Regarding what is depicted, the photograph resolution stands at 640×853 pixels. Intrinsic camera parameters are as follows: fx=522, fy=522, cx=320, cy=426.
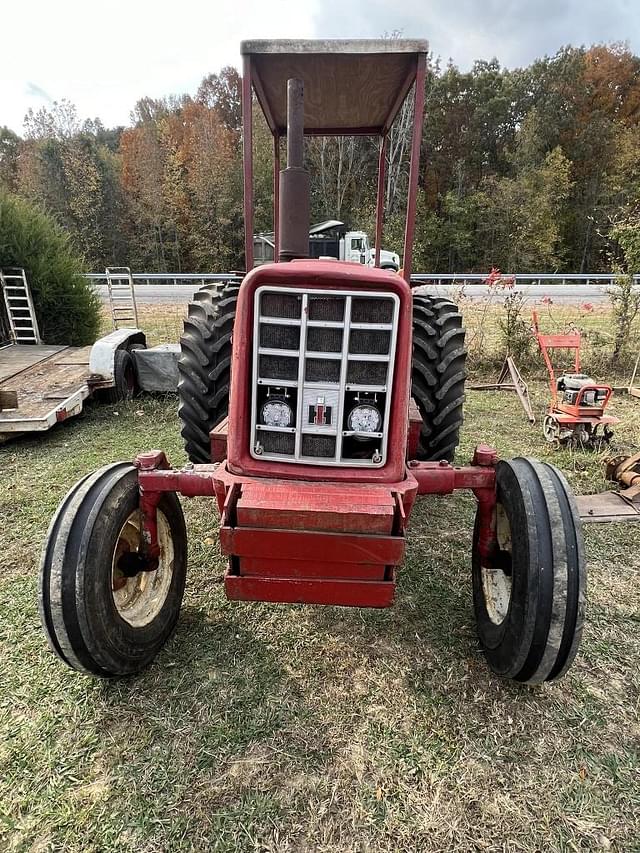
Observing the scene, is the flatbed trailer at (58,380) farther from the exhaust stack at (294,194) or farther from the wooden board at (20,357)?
the exhaust stack at (294,194)

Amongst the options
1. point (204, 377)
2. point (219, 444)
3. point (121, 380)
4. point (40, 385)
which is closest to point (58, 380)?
point (40, 385)

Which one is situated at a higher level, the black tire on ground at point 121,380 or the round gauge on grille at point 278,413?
the round gauge on grille at point 278,413

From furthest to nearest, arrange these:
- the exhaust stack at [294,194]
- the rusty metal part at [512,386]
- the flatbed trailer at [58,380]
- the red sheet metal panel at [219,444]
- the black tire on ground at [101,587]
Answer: the rusty metal part at [512,386]
the flatbed trailer at [58,380]
the red sheet metal panel at [219,444]
the exhaust stack at [294,194]
the black tire on ground at [101,587]

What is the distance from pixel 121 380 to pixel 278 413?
4.80m

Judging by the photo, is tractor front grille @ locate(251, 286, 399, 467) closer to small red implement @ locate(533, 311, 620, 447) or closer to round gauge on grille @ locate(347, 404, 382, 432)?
round gauge on grille @ locate(347, 404, 382, 432)

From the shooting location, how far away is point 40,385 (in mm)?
6215

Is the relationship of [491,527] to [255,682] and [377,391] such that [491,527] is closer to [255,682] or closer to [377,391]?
[377,391]

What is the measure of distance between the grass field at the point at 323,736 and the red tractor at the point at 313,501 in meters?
0.24

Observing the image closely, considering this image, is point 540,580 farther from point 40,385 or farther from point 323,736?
point 40,385

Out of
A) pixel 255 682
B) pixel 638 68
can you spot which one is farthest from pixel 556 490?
pixel 638 68

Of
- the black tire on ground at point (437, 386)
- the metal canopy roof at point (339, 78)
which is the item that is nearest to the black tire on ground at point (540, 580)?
the black tire on ground at point (437, 386)

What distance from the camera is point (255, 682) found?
7.72 feet

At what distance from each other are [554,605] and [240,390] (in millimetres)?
1519

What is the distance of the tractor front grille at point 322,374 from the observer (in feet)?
7.04
